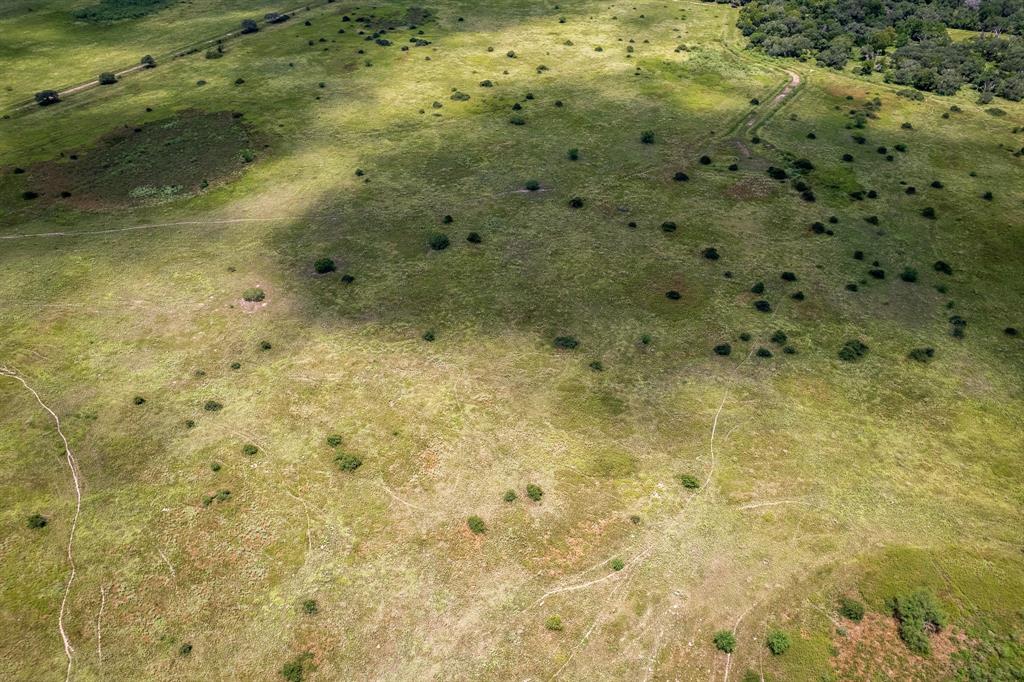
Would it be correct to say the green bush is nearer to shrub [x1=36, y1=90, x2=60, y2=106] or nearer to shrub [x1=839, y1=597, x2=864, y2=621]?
shrub [x1=839, y1=597, x2=864, y2=621]

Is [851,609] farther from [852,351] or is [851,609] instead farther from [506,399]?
[506,399]

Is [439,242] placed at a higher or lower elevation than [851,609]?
lower

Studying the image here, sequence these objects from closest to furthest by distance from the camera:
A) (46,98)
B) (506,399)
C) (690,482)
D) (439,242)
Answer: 1. (690,482)
2. (506,399)
3. (439,242)
4. (46,98)

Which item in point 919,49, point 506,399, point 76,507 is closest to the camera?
point 76,507

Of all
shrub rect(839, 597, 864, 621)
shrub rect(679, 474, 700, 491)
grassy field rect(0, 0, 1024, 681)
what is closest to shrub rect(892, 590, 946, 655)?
grassy field rect(0, 0, 1024, 681)

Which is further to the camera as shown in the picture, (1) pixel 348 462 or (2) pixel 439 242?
(2) pixel 439 242

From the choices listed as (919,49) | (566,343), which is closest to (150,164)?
(566,343)

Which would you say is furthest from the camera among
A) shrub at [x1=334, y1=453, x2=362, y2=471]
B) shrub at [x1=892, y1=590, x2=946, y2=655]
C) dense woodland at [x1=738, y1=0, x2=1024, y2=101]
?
dense woodland at [x1=738, y1=0, x2=1024, y2=101]
